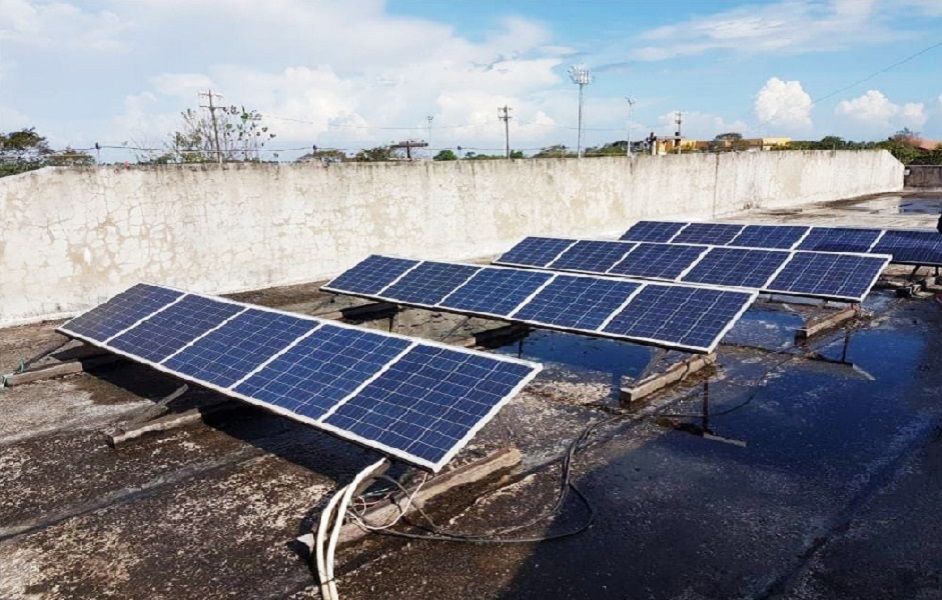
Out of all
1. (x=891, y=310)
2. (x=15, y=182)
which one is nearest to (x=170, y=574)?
(x=15, y=182)

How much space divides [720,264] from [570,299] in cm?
454

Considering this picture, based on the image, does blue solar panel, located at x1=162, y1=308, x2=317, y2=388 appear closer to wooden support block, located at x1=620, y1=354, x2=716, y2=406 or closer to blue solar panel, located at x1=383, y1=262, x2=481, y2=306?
blue solar panel, located at x1=383, y1=262, x2=481, y2=306

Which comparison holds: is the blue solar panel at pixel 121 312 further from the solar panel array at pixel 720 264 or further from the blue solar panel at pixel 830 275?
the blue solar panel at pixel 830 275

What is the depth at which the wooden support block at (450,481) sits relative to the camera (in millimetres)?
5902

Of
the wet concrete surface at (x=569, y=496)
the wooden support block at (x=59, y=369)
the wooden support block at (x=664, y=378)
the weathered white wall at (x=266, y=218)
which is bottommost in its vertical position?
the wet concrete surface at (x=569, y=496)

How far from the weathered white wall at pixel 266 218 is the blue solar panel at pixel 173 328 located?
5.72 metres

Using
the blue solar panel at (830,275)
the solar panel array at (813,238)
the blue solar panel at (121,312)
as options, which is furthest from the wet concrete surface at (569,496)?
the solar panel array at (813,238)

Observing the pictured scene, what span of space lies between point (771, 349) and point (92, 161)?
14.9m

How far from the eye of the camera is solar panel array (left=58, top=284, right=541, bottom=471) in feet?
19.7

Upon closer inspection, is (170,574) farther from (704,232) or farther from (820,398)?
(704,232)

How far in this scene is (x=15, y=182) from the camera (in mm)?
13367

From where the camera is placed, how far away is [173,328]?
9.44 m

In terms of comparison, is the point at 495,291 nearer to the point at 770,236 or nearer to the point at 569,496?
the point at 569,496

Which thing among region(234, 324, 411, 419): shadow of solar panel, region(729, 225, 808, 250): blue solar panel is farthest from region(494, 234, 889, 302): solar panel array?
region(234, 324, 411, 419): shadow of solar panel
